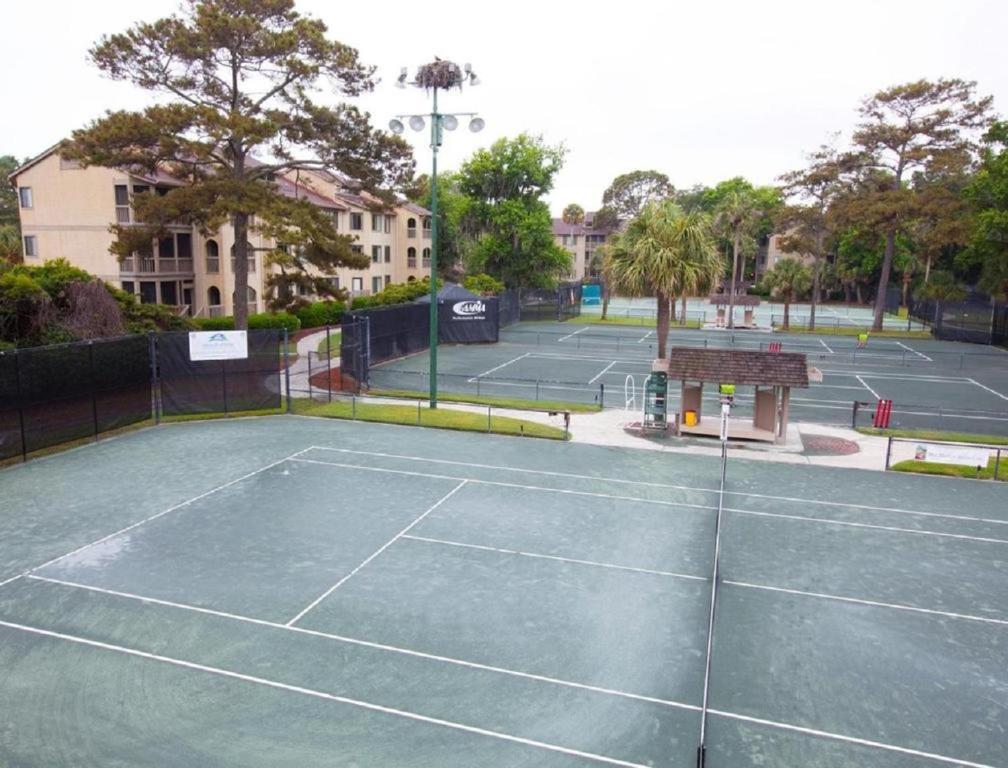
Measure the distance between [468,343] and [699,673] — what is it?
40.2 metres

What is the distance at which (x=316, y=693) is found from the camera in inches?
383

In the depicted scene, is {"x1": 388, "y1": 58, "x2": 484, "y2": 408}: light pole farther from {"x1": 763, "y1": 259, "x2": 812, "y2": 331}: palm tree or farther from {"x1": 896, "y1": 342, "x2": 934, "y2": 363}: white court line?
{"x1": 763, "y1": 259, "x2": 812, "y2": 331}: palm tree

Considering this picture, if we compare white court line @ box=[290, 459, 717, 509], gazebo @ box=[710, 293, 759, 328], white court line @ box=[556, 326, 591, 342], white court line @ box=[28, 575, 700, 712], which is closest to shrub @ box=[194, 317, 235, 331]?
white court line @ box=[290, 459, 717, 509]

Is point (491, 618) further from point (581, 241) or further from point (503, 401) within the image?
point (581, 241)

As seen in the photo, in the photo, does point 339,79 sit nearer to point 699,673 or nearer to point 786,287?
point 699,673

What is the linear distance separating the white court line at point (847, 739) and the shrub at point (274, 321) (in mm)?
37940

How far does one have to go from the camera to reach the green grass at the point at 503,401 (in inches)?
1133

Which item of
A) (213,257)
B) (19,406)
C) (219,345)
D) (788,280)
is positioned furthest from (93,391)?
(788,280)

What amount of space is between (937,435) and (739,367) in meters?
7.40

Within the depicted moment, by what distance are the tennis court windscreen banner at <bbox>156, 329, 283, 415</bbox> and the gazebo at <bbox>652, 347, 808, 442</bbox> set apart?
14533 millimetres

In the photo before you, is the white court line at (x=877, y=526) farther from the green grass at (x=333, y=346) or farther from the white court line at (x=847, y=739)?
the green grass at (x=333, y=346)

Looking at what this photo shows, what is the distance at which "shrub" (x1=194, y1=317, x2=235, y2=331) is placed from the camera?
122 ft

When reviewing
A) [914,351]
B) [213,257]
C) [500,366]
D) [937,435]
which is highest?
[213,257]

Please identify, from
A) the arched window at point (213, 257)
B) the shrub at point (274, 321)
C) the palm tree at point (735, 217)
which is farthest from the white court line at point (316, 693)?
the palm tree at point (735, 217)
